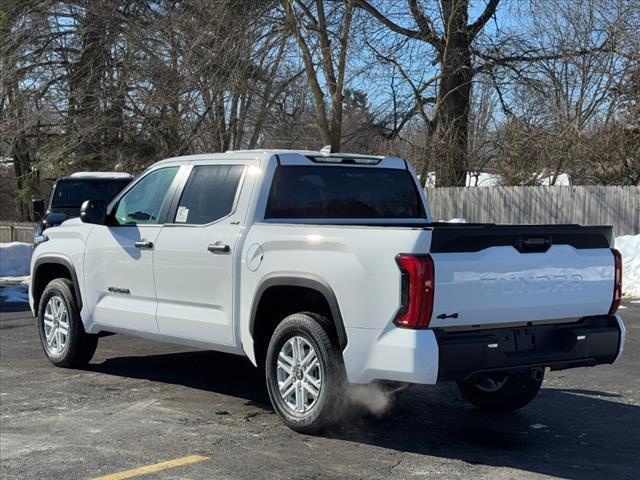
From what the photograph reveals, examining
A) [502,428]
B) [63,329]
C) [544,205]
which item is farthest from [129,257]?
[544,205]

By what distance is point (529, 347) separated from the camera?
19.4 ft

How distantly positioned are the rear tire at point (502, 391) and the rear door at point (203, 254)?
194cm

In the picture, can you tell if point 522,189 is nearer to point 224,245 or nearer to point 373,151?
point 373,151

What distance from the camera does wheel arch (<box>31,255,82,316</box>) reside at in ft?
28.0

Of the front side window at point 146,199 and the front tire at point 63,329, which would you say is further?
the front tire at point 63,329

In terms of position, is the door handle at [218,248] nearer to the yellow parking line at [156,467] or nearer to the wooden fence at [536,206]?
the yellow parking line at [156,467]

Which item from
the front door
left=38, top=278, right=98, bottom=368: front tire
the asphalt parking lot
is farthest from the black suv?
the front door

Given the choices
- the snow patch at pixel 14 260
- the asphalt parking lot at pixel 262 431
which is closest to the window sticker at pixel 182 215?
the asphalt parking lot at pixel 262 431

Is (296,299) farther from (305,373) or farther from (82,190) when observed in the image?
(82,190)

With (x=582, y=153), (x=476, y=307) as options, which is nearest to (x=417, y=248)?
(x=476, y=307)

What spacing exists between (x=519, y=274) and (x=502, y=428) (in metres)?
1.39

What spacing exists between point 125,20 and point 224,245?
18.7 m

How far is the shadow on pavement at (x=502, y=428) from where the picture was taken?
569 cm

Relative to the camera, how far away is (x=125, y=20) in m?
24.0
